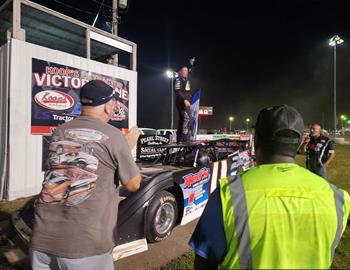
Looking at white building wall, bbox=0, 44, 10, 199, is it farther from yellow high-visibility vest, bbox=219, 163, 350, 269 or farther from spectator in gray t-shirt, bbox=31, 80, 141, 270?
yellow high-visibility vest, bbox=219, 163, 350, 269

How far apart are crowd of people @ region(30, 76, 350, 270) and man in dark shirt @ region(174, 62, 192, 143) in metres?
5.27

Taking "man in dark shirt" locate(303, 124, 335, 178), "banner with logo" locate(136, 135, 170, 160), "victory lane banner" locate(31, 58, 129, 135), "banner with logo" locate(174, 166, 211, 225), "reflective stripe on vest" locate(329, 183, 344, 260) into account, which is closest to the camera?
"reflective stripe on vest" locate(329, 183, 344, 260)

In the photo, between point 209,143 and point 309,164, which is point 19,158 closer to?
point 209,143

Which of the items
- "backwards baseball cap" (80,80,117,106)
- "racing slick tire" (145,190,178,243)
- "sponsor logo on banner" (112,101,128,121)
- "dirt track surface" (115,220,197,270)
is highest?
"sponsor logo on banner" (112,101,128,121)

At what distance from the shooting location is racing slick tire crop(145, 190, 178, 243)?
393 centimetres

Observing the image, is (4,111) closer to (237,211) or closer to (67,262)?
(67,262)

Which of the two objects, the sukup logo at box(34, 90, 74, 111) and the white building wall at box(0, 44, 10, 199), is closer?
Answer: the white building wall at box(0, 44, 10, 199)

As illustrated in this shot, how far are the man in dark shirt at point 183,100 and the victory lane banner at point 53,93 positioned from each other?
9.75ft

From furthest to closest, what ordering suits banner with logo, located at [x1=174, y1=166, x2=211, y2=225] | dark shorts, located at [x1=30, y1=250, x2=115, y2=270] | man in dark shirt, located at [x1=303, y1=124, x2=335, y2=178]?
1. man in dark shirt, located at [x1=303, y1=124, x2=335, y2=178]
2. banner with logo, located at [x1=174, y1=166, x2=211, y2=225]
3. dark shorts, located at [x1=30, y1=250, x2=115, y2=270]

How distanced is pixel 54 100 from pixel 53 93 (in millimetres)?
176

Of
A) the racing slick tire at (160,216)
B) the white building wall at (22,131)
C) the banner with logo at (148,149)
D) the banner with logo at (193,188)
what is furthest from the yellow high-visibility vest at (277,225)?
the white building wall at (22,131)

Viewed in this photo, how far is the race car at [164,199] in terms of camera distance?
11.8ft

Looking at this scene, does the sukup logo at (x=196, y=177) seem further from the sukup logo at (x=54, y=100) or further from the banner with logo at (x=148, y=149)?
the sukup logo at (x=54, y=100)

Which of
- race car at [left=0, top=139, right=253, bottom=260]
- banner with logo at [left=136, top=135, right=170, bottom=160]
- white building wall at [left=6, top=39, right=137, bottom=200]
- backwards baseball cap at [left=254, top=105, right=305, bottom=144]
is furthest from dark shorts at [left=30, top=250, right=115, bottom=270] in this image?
white building wall at [left=6, top=39, right=137, bottom=200]
